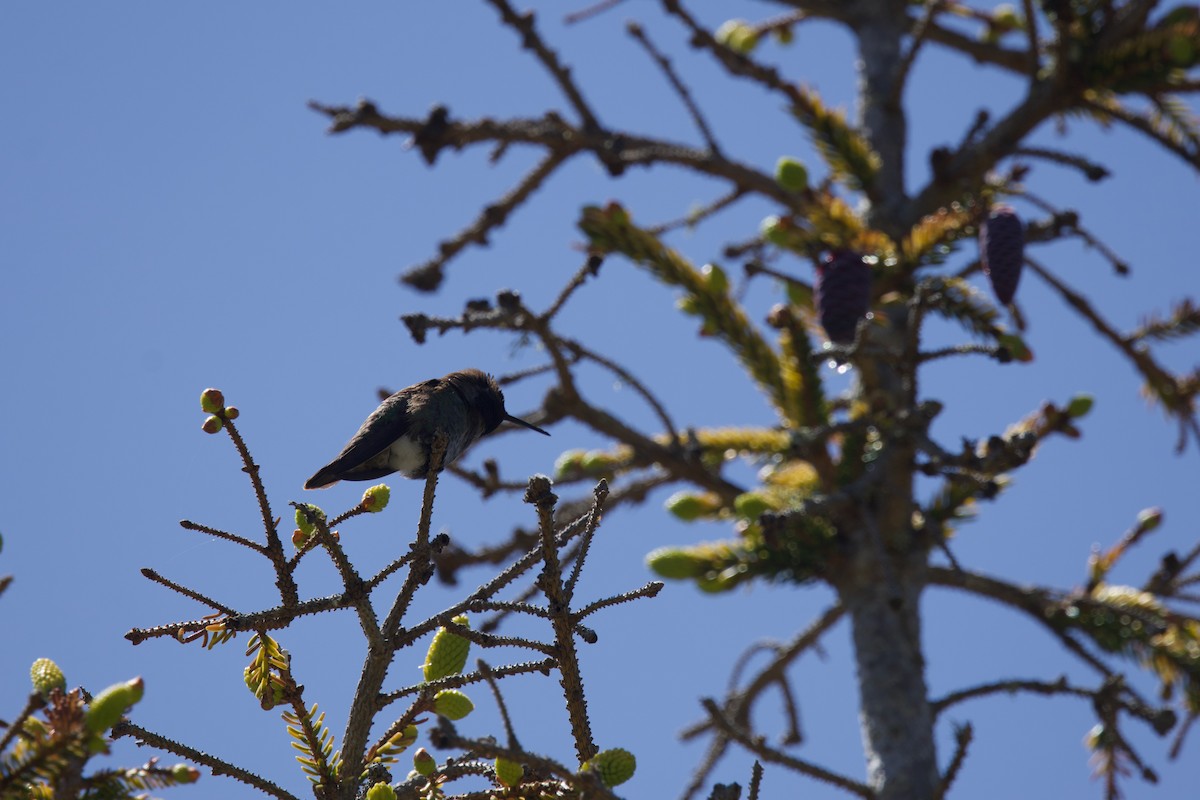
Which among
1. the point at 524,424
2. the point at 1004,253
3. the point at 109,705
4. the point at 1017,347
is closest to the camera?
the point at 109,705

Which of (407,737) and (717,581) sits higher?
(717,581)

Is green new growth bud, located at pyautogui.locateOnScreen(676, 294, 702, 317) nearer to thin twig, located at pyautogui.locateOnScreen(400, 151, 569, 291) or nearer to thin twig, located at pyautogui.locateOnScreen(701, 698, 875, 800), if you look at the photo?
thin twig, located at pyautogui.locateOnScreen(400, 151, 569, 291)

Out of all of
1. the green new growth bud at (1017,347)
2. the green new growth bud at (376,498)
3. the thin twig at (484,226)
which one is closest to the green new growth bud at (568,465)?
the thin twig at (484,226)

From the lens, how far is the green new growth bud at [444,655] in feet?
8.25

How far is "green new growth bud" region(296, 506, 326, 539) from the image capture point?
2393 millimetres

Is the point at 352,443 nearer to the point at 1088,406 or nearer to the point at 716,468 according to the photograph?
the point at 716,468

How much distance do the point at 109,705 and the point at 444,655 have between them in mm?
869

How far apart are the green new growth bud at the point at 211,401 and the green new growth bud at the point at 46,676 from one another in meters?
0.59

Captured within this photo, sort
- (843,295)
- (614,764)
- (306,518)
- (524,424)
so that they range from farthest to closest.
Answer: (524,424) < (843,295) < (306,518) < (614,764)

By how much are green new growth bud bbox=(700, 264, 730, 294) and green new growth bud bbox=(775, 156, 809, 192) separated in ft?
1.54

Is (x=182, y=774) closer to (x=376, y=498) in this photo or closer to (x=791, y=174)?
(x=376, y=498)

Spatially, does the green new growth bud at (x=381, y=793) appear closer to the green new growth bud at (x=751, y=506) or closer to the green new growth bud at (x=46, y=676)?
the green new growth bud at (x=46, y=676)

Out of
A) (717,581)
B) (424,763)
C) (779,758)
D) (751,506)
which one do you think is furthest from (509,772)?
(717,581)

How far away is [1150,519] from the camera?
5066 millimetres
